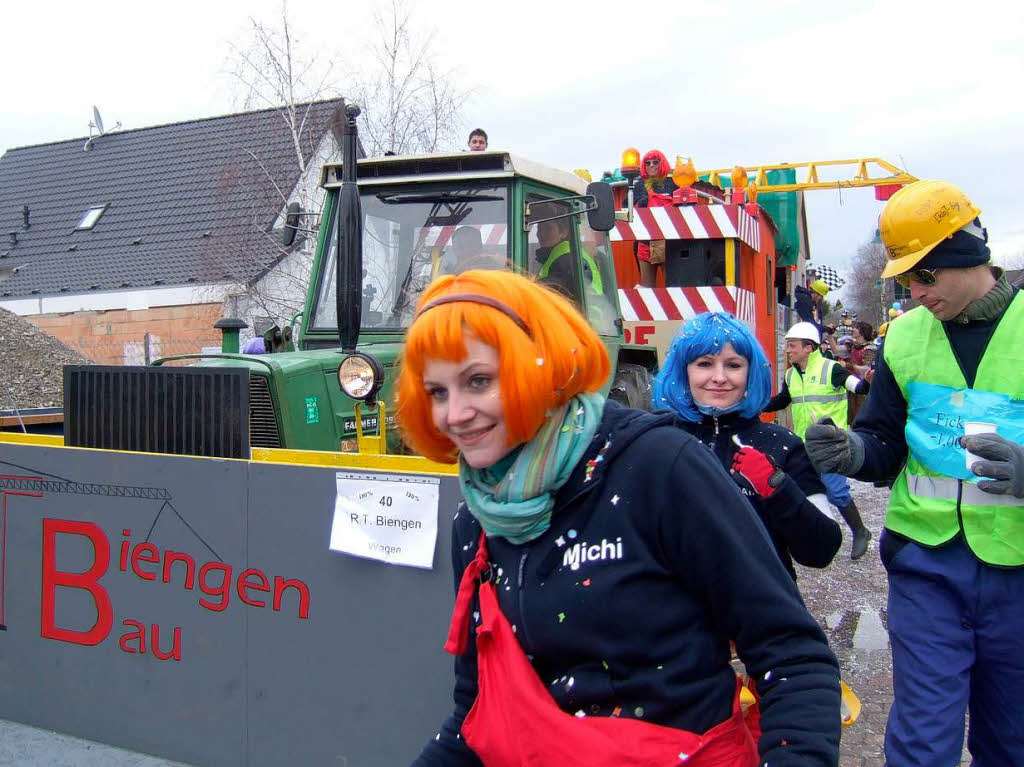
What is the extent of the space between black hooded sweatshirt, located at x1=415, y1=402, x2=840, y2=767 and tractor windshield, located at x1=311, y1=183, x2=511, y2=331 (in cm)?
346

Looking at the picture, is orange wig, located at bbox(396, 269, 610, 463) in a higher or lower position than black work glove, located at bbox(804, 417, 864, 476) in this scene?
higher

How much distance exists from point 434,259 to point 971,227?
9.31 feet

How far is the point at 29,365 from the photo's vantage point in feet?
38.2

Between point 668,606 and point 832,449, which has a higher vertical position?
point 832,449

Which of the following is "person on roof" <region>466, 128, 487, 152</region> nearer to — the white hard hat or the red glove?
the white hard hat

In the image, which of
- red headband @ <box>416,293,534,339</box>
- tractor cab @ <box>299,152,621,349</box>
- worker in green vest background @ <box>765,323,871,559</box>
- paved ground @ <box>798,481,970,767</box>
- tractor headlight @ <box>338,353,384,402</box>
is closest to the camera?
red headband @ <box>416,293,534,339</box>

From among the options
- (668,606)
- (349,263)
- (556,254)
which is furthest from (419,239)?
(668,606)

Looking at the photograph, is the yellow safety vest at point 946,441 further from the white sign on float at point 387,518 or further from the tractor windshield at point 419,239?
the tractor windshield at point 419,239

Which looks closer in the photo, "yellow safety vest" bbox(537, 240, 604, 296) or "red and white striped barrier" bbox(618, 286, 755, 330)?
"yellow safety vest" bbox(537, 240, 604, 296)

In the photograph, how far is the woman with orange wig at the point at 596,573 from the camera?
1493 millimetres

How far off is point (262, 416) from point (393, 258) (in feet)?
4.14

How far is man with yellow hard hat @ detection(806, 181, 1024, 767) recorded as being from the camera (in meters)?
2.58

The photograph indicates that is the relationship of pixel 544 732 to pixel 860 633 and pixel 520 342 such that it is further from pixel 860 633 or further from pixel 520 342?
pixel 860 633

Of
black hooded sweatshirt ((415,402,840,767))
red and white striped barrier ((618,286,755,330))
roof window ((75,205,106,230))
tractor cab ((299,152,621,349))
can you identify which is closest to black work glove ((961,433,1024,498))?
black hooded sweatshirt ((415,402,840,767))
